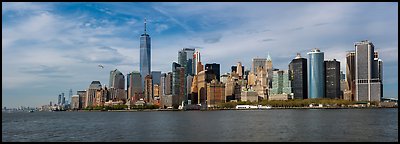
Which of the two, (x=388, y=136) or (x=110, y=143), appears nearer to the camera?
(x=110, y=143)

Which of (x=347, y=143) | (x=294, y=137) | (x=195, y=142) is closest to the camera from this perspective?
(x=347, y=143)

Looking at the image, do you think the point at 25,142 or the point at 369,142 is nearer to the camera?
the point at 369,142

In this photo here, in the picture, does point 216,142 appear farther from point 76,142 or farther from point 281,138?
point 76,142

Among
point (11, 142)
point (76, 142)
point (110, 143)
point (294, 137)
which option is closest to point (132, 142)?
point (110, 143)

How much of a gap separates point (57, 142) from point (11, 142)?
4.73 meters

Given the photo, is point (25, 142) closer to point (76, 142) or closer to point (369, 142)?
point (76, 142)

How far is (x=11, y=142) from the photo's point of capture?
41.7 meters

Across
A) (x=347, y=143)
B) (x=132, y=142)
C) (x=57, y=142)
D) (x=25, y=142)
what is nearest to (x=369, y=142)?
(x=347, y=143)

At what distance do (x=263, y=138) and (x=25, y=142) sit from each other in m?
22.1

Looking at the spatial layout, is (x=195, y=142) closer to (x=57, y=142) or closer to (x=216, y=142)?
(x=216, y=142)

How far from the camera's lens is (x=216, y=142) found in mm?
39000

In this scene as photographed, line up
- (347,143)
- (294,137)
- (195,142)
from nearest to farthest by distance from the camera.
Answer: (347,143), (195,142), (294,137)

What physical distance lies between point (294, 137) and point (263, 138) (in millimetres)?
3254

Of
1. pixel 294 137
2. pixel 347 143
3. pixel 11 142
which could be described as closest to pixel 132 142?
pixel 11 142
